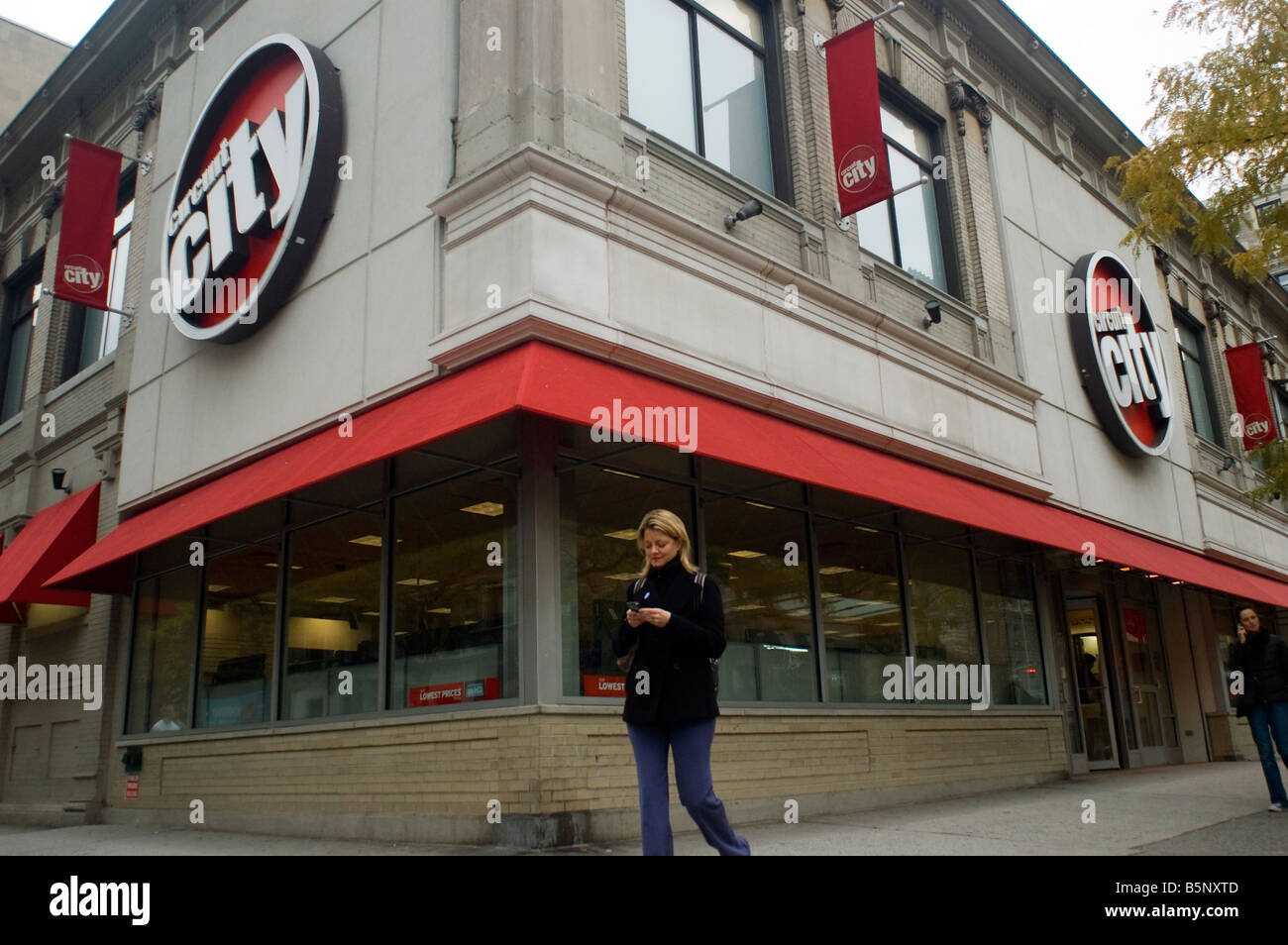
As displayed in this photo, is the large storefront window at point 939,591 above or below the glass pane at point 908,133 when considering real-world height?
below

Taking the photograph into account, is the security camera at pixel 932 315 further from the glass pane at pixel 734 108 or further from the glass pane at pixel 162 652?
the glass pane at pixel 162 652

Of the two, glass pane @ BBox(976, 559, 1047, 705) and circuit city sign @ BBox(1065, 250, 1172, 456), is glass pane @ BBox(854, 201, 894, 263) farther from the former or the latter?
circuit city sign @ BBox(1065, 250, 1172, 456)

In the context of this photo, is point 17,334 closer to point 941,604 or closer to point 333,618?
point 333,618

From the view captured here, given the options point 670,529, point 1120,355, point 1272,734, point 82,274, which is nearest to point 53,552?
point 82,274

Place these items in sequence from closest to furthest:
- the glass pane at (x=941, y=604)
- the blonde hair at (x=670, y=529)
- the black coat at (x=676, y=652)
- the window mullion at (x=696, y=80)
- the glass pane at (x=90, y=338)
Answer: the black coat at (x=676, y=652) < the blonde hair at (x=670, y=529) < the window mullion at (x=696, y=80) < the glass pane at (x=941, y=604) < the glass pane at (x=90, y=338)

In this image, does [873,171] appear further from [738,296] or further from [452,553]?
[452,553]

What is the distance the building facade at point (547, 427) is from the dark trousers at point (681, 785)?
2586 mm

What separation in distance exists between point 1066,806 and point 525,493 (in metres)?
5.93

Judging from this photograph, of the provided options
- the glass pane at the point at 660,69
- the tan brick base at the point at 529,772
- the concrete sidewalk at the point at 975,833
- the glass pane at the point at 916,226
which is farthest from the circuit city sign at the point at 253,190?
the glass pane at the point at 916,226

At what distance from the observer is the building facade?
8445 mm

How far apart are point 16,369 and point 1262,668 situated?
1906 centimetres

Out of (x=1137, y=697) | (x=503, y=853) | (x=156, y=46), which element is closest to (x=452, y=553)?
(x=503, y=853)

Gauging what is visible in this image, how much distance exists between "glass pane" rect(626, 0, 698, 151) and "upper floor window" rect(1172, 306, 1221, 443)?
46.4ft

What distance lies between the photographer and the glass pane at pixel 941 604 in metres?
12.3
